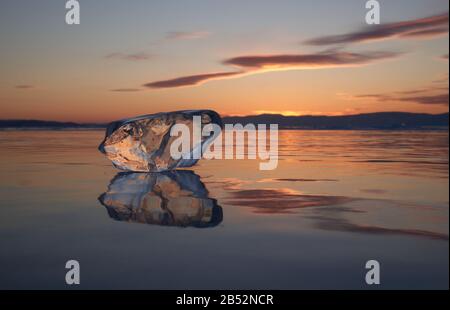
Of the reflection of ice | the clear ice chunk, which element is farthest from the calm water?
the clear ice chunk

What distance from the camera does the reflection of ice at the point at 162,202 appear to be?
5.23 m

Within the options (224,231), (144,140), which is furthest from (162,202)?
(144,140)

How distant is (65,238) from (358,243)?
9.33 ft

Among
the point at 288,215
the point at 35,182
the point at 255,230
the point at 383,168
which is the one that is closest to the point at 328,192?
the point at 288,215

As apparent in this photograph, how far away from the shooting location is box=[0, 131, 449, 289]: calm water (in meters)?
3.43

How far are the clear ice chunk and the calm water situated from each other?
1004 mm

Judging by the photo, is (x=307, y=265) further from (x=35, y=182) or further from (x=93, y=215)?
(x=35, y=182)

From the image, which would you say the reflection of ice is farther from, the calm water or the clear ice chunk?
the clear ice chunk

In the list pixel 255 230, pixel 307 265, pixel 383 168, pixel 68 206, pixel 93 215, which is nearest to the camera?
pixel 307 265

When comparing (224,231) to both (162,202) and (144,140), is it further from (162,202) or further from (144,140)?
(144,140)

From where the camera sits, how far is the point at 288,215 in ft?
18.1

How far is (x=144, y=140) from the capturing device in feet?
31.2

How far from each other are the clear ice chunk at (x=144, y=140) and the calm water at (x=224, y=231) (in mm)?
1004

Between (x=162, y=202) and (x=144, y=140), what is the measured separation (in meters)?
3.59
